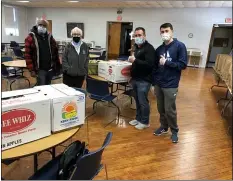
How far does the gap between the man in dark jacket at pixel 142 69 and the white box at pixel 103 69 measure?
1.89 ft

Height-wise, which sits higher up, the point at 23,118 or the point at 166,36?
the point at 166,36

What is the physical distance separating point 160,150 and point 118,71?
49.4 inches

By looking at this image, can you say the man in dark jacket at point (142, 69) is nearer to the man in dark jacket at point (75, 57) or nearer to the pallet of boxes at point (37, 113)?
the man in dark jacket at point (75, 57)

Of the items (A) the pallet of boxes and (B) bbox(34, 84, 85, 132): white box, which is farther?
(B) bbox(34, 84, 85, 132): white box

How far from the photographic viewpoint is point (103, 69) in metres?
3.42

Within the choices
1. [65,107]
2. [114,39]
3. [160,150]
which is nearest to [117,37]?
[114,39]

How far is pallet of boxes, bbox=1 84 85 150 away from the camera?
127 cm

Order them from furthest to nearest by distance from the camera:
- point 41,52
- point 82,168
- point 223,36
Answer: point 223,36 < point 41,52 < point 82,168

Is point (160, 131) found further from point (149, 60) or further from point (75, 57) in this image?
point (75, 57)

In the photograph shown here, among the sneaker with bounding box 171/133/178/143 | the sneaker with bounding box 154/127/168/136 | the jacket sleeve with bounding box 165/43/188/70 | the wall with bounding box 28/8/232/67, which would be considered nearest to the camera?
the jacket sleeve with bounding box 165/43/188/70

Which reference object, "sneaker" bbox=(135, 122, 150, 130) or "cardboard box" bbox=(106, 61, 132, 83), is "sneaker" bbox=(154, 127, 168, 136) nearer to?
"sneaker" bbox=(135, 122, 150, 130)

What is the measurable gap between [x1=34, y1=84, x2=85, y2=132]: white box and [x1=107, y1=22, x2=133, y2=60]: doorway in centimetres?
956

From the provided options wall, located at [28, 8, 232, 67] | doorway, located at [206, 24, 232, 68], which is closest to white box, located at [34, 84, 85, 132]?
wall, located at [28, 8, 232, 67]

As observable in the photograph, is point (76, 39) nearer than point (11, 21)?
Yes
